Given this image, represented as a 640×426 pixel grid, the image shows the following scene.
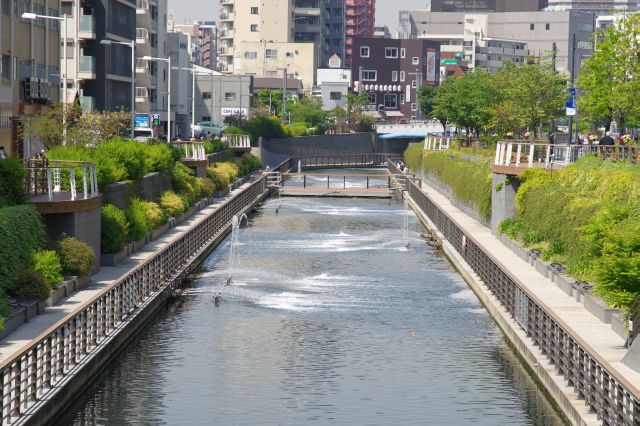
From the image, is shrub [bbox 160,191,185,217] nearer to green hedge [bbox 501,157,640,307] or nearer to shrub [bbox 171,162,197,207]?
shrub [bbox 171,162,197,207]

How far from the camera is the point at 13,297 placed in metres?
32.8

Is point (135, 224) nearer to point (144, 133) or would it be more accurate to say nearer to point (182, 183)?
point (182, 183)

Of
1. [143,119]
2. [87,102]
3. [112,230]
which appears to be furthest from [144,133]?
[112,230]

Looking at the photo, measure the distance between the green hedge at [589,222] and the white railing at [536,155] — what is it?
4.07ft

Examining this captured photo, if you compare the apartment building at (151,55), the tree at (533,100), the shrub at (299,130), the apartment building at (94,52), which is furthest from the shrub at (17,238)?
the shrub at (299,130)

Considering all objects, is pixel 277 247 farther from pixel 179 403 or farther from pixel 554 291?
pixel 179 403

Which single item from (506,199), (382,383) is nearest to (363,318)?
(382,383)

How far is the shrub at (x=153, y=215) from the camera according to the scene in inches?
2074

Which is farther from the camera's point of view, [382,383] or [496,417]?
[382,383]

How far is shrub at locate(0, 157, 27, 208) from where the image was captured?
36.6m

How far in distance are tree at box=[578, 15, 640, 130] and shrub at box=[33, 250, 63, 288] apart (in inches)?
1636

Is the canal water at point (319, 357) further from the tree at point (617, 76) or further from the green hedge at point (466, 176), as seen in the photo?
the tree at point (617, 76)

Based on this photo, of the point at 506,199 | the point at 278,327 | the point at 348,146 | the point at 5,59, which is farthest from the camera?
the point at 348,146

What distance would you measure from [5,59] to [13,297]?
39.4m
